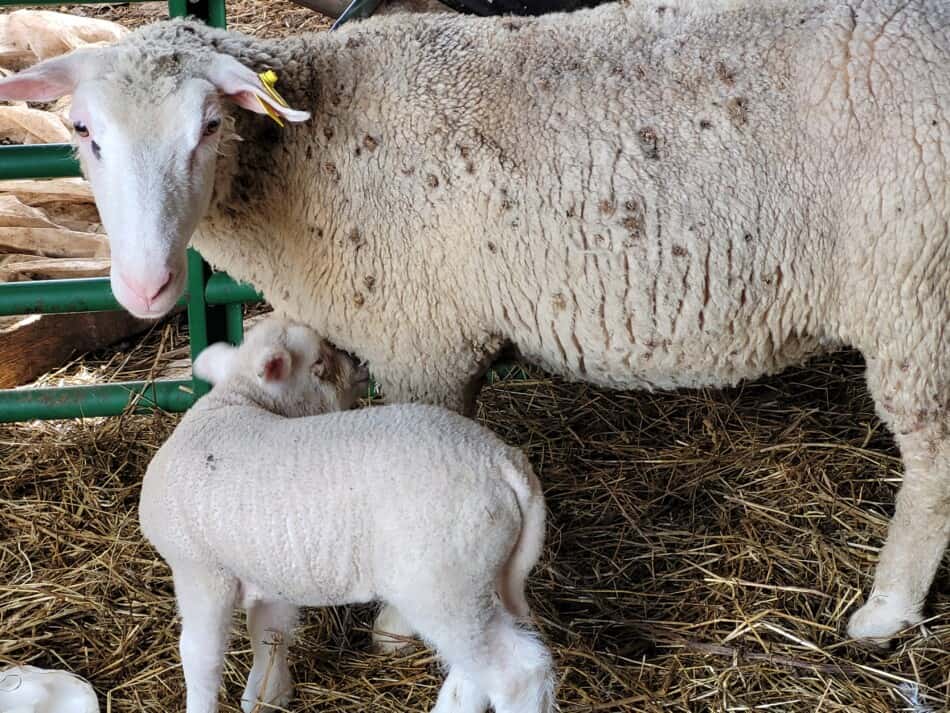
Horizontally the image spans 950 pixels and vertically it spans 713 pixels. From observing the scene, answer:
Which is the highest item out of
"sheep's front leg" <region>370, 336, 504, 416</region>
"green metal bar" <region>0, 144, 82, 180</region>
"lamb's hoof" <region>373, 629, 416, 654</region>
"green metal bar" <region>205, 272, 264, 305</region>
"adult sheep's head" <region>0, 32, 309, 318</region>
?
"adult sheep's head" <region>0, 32, 309, 318</region>

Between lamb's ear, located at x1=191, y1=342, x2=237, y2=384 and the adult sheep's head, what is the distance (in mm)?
292

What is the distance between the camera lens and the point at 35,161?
3328 millimetres

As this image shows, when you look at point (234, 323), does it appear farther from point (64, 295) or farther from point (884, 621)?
point (884, 621)

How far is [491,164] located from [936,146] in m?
1.01

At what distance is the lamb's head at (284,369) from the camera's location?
8.20ft

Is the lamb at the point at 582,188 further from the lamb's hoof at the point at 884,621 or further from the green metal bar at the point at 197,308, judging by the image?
the green metal bar at the point at 197,308

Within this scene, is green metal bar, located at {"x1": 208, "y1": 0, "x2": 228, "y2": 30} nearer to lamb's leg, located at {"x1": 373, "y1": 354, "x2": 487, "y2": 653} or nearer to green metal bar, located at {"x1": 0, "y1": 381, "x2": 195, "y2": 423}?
green metal bar, located at {"x1": 0, "y1": 381, "x2": 195, "y2": 423}

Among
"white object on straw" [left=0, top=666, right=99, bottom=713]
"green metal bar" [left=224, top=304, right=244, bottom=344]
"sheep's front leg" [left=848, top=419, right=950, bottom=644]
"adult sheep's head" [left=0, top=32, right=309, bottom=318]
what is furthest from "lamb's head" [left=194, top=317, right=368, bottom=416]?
"sheep's front leg" [left=848, top=419, right=950, bottom=644]

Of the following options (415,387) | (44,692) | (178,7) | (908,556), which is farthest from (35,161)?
(908,556)

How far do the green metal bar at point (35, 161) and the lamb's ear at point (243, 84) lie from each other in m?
1.18

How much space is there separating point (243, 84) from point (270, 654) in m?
1.35

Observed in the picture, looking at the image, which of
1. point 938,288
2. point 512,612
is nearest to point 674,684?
point 512,612

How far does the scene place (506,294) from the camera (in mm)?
2646

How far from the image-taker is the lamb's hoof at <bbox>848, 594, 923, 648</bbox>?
2.76 m
